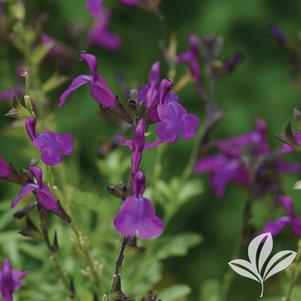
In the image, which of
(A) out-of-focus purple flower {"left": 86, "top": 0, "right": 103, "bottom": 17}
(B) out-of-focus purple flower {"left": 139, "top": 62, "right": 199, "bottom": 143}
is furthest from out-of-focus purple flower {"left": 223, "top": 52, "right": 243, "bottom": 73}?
(B) out-of-focus purple flower {"left": 139, "top": 62, "right": 199, "bottom": 143}

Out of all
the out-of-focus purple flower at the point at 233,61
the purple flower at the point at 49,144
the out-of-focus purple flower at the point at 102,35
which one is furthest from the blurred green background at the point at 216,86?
the purple flower at the point at 49,144

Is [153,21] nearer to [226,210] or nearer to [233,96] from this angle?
[233,96]

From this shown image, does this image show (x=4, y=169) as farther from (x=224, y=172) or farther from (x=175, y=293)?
(x=224, y=172)

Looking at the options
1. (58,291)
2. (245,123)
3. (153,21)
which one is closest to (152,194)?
(58,291)

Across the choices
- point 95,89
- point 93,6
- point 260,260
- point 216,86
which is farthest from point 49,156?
point 216,86

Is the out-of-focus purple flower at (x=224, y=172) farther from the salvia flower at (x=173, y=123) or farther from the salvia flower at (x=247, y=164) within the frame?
the salvia flower at (x=173, y=123)

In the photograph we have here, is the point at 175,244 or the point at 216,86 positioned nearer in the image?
the point at 175,244
